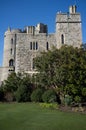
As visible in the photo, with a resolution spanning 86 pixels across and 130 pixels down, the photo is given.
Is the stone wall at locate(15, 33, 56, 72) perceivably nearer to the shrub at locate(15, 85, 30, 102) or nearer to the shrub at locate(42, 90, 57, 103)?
the shrub at locate(15, 85, 30, 102)

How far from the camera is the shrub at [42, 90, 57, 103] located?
29.6 metres

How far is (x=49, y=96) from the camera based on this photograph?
1184 inches

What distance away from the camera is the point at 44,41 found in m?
47.8

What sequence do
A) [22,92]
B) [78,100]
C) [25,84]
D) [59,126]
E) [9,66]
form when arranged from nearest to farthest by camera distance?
[59,126]
[78,100]
[22,92]
[25,84]
[9,66]

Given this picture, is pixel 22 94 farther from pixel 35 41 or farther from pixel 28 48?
pixel 35 41

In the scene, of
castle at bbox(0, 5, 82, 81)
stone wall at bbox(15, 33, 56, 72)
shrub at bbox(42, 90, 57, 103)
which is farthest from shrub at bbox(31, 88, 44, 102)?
stone wall at bbox(15, 33, 56, 72)

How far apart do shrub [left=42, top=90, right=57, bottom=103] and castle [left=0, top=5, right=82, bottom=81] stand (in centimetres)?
1487

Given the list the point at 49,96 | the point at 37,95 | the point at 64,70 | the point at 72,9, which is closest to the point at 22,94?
the point at 37,95

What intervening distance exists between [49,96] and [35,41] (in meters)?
20.2

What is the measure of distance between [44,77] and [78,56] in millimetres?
5618

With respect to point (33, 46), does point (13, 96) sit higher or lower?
lower

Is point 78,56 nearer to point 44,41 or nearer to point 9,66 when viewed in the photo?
point 44,41

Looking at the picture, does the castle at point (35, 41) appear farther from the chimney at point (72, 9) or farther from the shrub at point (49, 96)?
the shrub at point (49, 96)

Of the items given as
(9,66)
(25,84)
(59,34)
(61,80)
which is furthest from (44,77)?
(9,66)
